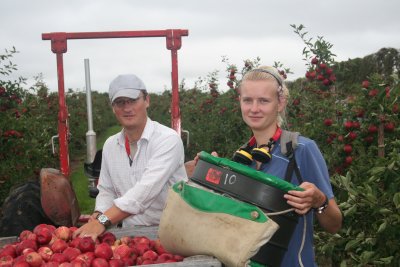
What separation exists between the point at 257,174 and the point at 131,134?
138 cm

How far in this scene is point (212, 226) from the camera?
5.86 feet

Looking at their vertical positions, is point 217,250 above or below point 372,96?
below

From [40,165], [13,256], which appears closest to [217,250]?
[13,256]

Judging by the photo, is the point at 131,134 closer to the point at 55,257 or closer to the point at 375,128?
the point at 55,257

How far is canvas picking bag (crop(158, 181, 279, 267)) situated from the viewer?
1.71 metres

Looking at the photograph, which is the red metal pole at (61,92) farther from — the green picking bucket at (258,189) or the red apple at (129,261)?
→ the green picking bucket at (258,189)

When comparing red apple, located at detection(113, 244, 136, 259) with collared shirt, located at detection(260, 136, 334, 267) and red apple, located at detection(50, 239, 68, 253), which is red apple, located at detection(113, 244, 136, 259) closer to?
red apple, located at detection(50, 239, 68, 253)

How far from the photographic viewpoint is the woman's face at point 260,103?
219 centimetres

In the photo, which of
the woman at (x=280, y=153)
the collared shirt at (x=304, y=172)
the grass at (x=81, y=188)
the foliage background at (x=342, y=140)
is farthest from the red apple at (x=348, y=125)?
the grass at (x=81, y=188)

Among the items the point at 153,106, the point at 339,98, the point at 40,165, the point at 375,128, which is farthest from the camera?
the point at 153,106

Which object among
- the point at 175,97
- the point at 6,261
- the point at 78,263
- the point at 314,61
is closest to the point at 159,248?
the point at 78,263

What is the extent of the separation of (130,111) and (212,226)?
1.35 meters

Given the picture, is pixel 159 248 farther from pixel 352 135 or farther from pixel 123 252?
pixel 352 135

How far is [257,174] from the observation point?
180 cm
